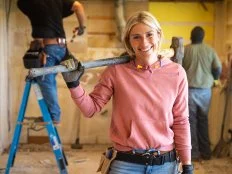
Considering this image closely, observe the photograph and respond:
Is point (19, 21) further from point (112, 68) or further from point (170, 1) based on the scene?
point (112, 68)

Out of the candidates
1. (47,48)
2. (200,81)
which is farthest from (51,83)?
(200,81)

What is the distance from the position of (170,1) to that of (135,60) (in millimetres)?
2769

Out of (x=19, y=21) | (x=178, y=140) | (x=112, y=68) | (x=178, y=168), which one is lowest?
(x=178, y=168)

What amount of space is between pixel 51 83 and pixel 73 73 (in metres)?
1.45

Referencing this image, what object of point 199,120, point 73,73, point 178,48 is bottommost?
point 199,120

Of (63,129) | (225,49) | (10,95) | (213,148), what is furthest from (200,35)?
(10,95)

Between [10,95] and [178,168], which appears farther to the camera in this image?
[10,95]

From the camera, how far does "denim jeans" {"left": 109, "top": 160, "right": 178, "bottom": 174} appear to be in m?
1.67

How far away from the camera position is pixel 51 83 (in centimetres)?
306

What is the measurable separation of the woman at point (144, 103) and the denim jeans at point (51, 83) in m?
1.37

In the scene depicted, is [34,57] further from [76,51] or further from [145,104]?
[76,51]

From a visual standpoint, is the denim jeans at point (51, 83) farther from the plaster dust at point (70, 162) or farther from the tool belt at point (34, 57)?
the plaster dust at point (70, 162)

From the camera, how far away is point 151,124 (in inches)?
64.6

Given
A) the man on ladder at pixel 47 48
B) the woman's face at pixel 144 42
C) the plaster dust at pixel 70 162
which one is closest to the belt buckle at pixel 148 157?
the woman's face at pixel 144 42
